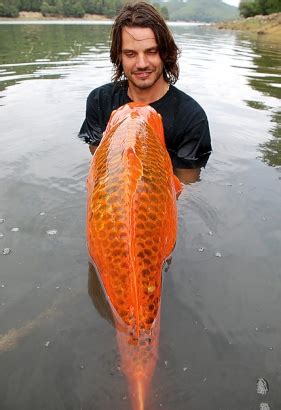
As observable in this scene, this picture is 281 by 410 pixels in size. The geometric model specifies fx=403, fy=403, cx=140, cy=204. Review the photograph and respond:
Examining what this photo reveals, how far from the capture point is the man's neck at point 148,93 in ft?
15.0

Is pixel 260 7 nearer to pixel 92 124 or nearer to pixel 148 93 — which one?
pixel 92 124

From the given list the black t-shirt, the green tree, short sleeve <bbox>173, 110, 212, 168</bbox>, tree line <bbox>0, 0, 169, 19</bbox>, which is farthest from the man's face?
tree line <bbox>0, 0, 169, 19</bbox>

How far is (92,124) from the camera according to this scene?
5430 mm

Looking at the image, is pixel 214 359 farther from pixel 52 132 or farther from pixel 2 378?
pixel 52 132

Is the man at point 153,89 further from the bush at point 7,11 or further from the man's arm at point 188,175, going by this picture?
the bush at point 7,11

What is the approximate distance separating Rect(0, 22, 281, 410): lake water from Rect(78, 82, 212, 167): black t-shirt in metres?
0.32

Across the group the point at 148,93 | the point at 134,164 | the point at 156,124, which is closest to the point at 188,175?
the point at 148,93

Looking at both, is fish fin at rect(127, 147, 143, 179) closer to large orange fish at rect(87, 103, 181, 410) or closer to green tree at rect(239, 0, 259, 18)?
large orange fish at rect(87, 103, 181, 410)

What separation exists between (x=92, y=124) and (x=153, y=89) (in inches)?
46.7

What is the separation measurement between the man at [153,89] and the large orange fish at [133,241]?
171 centimetres

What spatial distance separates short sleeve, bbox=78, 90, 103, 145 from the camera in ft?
16.8

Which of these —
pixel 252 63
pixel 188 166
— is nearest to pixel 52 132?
pixel 188 166

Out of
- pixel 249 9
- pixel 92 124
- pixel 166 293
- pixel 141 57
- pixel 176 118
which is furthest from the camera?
pixel 249 9

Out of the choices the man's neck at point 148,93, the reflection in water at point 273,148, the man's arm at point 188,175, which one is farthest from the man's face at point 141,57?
the reflection in water at point 273,148
